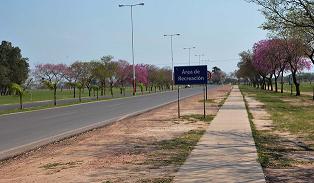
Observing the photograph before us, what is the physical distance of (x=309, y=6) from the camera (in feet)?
→ 68.5

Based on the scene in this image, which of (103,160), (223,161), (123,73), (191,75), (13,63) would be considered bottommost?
(103,160)

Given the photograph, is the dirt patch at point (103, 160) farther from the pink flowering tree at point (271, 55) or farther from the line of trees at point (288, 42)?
the pink flowering tree at point (271, 55)

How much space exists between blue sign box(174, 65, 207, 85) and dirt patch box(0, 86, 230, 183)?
5774mm

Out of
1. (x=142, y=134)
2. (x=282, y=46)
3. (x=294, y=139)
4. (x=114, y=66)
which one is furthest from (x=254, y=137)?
(x=114, y=66)

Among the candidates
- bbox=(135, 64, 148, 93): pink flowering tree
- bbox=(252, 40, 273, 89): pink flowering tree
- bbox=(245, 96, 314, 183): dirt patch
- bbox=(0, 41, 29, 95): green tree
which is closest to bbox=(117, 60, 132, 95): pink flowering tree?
bbox=(135, 64, 148, 93): pink flowering tree

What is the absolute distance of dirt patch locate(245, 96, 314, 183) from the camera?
9.12 meters

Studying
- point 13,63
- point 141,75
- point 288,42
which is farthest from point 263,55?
point 141,75

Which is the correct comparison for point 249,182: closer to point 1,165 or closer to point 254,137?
point 1,165

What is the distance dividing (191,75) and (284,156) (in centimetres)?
1229

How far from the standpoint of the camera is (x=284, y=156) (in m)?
11.7

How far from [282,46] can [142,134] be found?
43.4 metres

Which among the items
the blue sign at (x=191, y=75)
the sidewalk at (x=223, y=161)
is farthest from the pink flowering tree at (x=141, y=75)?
the sidewalk at (x=223, y=161)

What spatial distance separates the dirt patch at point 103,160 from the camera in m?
9.47

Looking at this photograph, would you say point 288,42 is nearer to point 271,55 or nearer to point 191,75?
point 271,55
